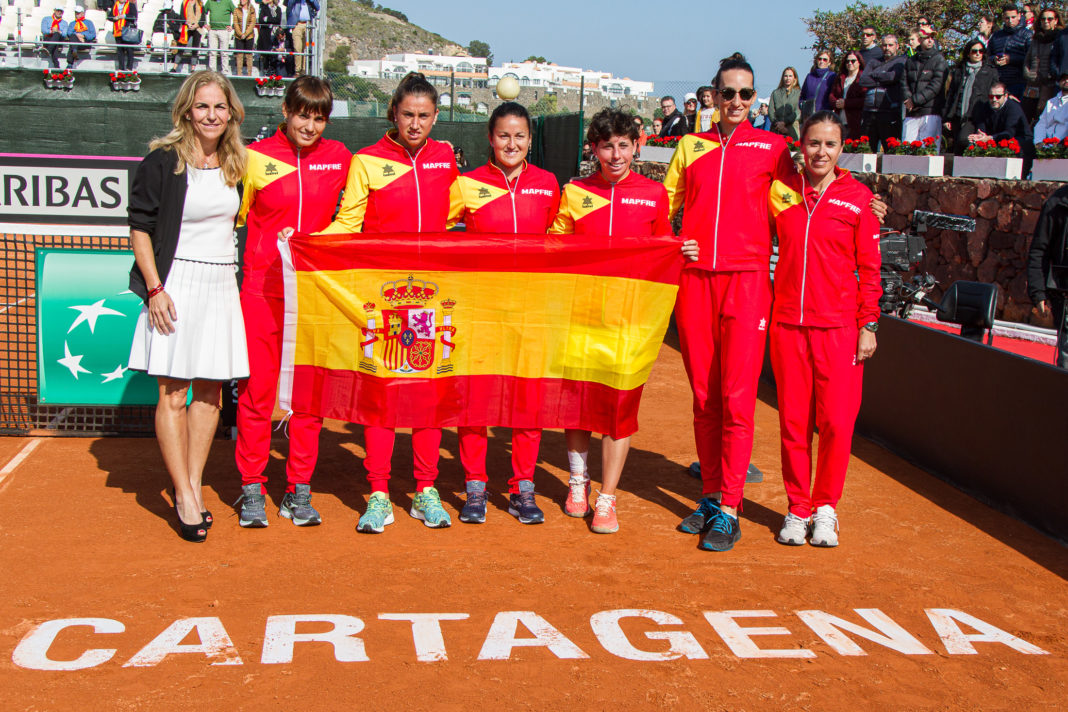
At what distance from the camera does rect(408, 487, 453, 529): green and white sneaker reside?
17.4ft

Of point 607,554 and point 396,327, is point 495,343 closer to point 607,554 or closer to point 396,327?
point 396,327

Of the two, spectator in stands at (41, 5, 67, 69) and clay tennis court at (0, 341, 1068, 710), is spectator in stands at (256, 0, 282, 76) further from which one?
clay tennis court at (0, 341, 1068, 710)

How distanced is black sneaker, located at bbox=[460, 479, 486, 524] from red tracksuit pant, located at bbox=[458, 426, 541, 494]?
39mm

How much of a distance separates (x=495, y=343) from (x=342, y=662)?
206 centimetres

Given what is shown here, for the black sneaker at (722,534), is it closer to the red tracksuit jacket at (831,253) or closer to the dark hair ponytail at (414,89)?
the red tracksuit jacket at (831,253)

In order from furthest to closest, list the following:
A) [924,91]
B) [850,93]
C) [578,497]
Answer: [850,93], [924,91], [578,497]

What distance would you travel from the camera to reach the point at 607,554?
5.06 meters

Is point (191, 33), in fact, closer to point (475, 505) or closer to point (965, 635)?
point (475, 505)

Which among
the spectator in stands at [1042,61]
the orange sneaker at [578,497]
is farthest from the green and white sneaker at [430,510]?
the spectator in stands at [1042,61]

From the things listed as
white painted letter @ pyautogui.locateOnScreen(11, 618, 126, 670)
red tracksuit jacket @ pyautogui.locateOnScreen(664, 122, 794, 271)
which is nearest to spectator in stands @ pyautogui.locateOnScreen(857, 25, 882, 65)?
red tracksuit jacket @ pyautogui.locateOnScreen(664, 122, 794, 271)

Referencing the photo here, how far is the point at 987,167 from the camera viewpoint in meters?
12.4

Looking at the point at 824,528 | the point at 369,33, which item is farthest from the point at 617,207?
the point at 369,33

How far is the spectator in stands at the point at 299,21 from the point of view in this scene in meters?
22.8

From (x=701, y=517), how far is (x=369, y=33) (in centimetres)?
13614
